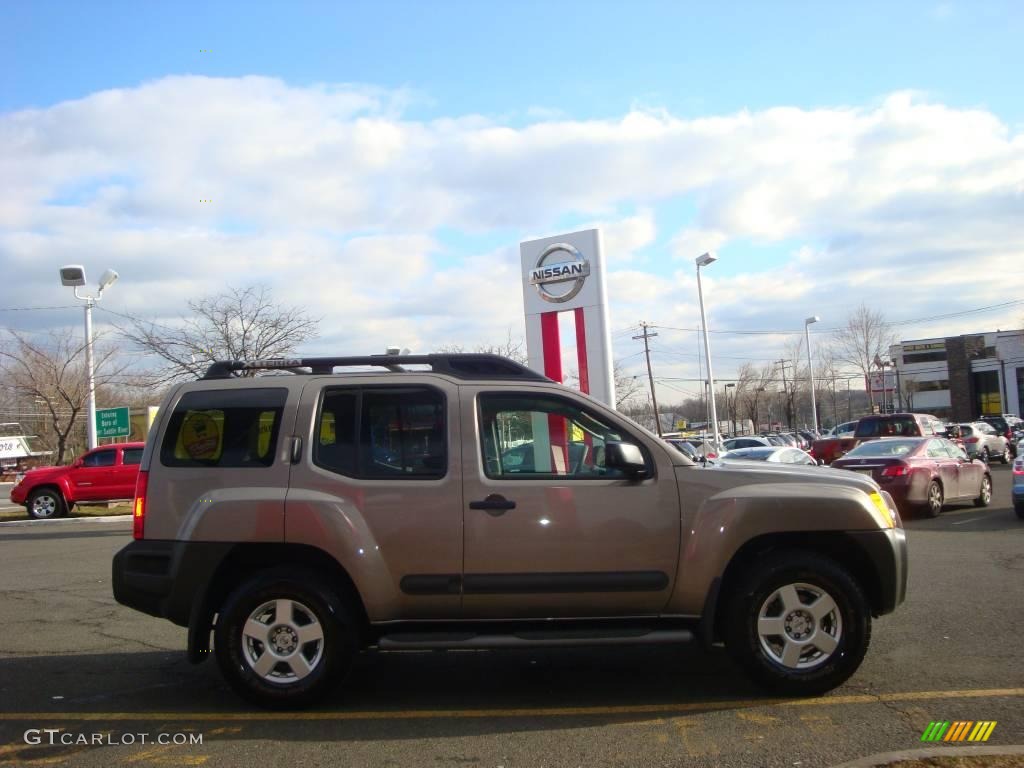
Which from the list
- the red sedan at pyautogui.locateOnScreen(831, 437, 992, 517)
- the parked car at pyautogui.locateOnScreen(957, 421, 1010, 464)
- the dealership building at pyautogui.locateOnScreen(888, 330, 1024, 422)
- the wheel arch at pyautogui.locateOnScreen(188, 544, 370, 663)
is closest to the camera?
the wheel arch at pyautogui.locateOnScreen(188, 544, 370, 663)

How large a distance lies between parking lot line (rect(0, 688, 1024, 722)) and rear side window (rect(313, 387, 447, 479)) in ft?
4.67

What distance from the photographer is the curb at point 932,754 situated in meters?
4.18

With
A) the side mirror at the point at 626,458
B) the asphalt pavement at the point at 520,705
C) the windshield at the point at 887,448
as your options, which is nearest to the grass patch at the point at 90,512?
the asphalt pavement at the point at 520,705

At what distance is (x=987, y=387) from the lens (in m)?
76.1

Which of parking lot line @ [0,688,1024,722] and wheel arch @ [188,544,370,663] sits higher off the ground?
wheel arch @ [188,544,370,663]

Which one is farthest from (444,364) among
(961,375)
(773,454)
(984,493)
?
(961,375)

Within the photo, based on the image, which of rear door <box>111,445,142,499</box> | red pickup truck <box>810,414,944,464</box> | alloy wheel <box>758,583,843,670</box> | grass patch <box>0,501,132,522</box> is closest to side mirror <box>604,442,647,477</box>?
alloy wheel <box>758,583,843,670</box>

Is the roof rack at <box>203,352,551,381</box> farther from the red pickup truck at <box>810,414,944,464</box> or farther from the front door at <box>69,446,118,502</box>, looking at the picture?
the red pickup truck at <box>810,414,944,464</box>

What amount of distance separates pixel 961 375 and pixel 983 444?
168 ft

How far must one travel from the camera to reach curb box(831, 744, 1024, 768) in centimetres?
418

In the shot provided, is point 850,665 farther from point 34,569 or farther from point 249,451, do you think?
point 34,569

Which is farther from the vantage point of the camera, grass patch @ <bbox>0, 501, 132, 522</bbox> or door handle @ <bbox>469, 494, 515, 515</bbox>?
grass patch @ <bbox>0, 501, 132, 522</bbox>

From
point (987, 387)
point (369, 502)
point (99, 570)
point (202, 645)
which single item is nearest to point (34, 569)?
point (99, 570)

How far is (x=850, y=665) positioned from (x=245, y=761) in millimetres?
3488
